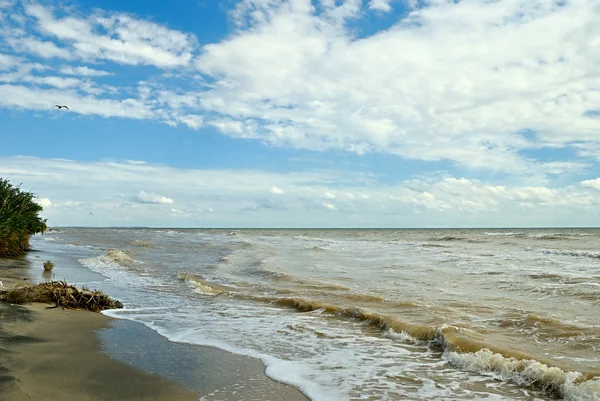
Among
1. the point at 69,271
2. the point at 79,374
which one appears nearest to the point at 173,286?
the point at 69,271

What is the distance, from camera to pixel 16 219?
22.5 m

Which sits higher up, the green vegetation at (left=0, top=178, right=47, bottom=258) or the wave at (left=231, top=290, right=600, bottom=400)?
the green vegetation at (left=0, top=178, right=47, bottom=258)

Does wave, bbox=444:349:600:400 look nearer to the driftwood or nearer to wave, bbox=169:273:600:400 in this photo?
wave, bbox=169:273:600:400

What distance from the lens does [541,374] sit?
7.15 metres

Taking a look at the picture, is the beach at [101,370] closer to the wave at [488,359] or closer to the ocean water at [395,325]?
the ocean water at [395,325]

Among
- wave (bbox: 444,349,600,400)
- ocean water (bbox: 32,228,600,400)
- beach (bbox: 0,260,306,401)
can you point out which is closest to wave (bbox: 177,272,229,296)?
ocean water (bbox: 32,228,600,400)

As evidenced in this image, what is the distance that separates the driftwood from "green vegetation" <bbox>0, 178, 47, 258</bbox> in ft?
36.0

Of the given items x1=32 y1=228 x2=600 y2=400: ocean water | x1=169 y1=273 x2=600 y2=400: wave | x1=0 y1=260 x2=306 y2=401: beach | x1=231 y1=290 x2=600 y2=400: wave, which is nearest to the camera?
x1=0 y1=260 x2=306 y2=401: beach

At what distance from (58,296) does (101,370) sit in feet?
18.3

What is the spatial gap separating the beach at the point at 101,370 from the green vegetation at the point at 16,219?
14385mm

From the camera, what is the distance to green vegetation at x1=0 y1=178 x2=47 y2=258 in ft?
71.4

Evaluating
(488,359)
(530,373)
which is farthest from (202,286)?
(530,373)

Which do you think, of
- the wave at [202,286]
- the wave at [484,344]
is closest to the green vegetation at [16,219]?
the wave at [202,286]

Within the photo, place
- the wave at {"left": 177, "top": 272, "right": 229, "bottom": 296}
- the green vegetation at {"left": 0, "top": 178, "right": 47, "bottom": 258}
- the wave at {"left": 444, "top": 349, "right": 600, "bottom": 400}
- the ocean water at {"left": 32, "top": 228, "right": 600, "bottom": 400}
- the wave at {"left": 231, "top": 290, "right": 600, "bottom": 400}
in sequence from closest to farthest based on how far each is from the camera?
the wave at {"left": 444, "top": 349, "right": 600, "bottom": 400}
the wave at {"left": 231, "top": 290, "right": 600, "bottom": 400}
the ocean water at {"left": 32, "top": 228, "right": 600, "bottom": 400}
the wave at {"left": 177, "top": 272, "right": 229, "bottom": 296}
the green vegetation at {"left": 0, "top": 178, "right": 47, "bottom": 258}
